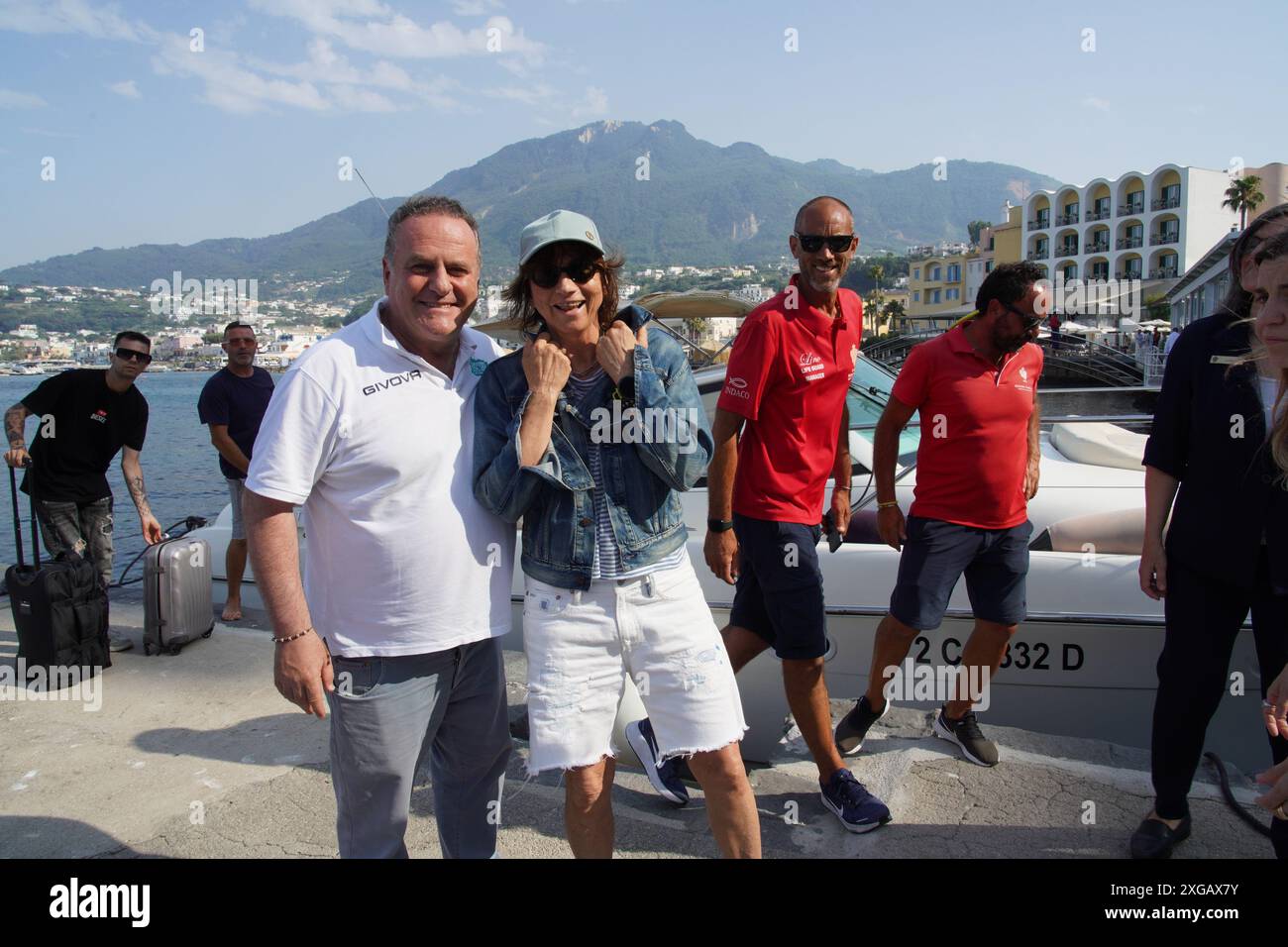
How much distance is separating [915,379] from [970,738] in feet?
4.77

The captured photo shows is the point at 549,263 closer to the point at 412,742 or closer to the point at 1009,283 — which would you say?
the point at 412,742

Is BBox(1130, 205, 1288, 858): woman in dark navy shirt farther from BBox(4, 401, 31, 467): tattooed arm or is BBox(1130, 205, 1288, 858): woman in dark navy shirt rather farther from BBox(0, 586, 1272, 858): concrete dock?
BBox(4, 401, 31, 467): tattooed arm

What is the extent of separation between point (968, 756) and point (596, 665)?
1986 mm

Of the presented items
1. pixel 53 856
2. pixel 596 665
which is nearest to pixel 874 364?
pixel 596 665

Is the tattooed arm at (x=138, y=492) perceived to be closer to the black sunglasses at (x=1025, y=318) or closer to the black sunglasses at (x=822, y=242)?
the black sunglasses at (x=822, y=242)

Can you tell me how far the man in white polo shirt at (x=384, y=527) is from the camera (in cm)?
204

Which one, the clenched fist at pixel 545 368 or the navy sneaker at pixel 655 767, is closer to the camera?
the clenched fist at pixel 545 368

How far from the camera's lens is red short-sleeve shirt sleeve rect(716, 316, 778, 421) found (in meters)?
2.97

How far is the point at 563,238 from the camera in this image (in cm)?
215

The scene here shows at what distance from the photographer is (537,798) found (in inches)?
126

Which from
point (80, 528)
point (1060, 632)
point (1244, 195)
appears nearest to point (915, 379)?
point (1060, 632)

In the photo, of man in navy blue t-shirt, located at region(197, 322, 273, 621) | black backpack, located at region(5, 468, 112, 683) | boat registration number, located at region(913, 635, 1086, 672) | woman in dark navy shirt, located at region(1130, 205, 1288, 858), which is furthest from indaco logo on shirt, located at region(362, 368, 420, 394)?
man in navy blue t-shirt, located at region(197, 322, 273, 621)

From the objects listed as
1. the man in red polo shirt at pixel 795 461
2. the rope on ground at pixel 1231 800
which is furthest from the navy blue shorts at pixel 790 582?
the rope on ground at pixel 1231 800

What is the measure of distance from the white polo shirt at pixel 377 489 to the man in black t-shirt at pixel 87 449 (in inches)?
154
